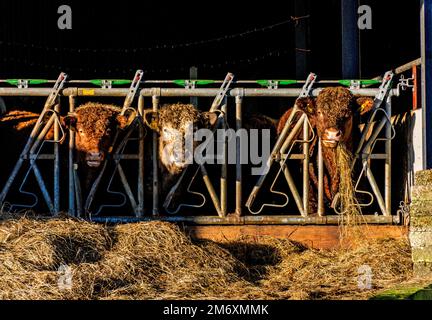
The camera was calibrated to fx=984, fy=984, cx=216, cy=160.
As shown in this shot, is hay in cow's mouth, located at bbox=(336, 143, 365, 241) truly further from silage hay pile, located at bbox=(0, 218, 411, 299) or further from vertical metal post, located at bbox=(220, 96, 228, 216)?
vertical metal post, located at bbox=(220, 96, 228, 216)

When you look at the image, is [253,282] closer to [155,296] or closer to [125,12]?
[155,296]

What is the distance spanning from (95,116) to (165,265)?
2.67 meters

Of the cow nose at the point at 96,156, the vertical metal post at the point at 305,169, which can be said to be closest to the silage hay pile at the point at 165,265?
the vertical metal post at the point at 305,169

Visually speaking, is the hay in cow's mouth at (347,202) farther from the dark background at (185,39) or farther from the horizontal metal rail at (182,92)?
the dark background at (185,39)

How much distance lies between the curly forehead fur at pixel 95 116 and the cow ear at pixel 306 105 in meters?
2.39

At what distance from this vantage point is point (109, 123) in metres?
12.6

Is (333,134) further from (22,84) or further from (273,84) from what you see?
(22,84)

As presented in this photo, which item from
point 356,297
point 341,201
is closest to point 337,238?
point 341,201

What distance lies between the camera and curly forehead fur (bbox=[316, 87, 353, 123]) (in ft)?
41.3

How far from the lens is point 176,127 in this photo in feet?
41.5

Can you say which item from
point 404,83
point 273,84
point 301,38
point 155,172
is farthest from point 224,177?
point 301,38

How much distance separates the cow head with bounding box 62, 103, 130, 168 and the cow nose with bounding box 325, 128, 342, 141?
102 inches

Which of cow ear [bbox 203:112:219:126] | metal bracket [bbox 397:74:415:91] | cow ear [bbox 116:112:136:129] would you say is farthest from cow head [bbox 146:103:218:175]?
metal bracket [bbox 397:74:415:91]

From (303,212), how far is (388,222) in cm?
111
